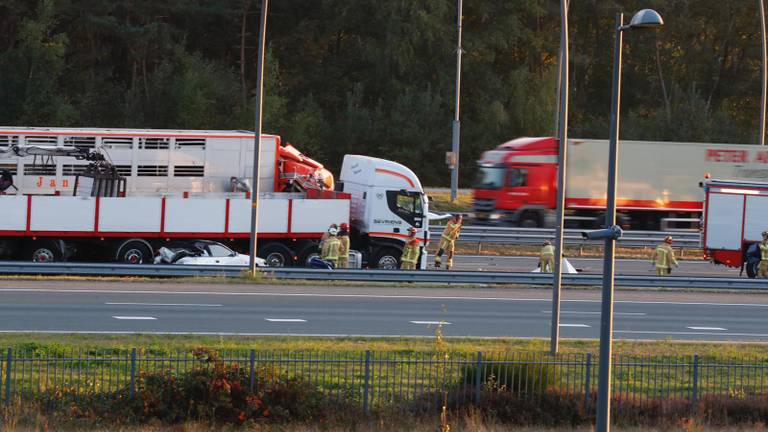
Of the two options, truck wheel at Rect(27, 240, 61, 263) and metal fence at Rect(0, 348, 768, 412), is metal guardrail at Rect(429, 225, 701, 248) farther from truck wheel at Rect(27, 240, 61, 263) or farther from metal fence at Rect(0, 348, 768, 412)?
metal fence at Rect(0, 348, 768, 412)

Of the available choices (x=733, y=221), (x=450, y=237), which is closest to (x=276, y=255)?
(x=450, y=237)

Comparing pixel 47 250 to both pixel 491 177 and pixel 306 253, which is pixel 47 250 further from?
pixel 491 177

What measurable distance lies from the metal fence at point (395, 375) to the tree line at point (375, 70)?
37705 millimetres

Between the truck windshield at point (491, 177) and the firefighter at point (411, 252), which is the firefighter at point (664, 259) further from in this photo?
the truck windshield at point (491, 177)

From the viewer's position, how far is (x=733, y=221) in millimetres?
36062

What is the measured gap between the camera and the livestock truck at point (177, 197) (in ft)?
99.7

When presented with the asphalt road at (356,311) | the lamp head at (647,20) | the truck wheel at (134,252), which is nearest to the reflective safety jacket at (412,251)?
the asphalt road at (356,311)

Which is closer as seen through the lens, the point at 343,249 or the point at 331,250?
the point at 331,250

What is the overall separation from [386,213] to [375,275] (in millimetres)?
3903

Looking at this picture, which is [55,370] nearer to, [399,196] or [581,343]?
[581,343]

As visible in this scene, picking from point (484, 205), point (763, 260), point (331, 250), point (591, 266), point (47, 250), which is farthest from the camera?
point (484, 205)

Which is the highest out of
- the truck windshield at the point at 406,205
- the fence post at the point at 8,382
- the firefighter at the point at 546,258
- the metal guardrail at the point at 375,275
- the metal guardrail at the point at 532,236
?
the truck windshield at the point at 406,205

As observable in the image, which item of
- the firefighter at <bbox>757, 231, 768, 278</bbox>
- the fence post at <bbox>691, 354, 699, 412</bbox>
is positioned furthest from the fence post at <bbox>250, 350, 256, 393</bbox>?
the firefighter at <bbox>757, 231, 768, 278</bbox>

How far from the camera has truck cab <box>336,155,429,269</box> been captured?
32844mm
